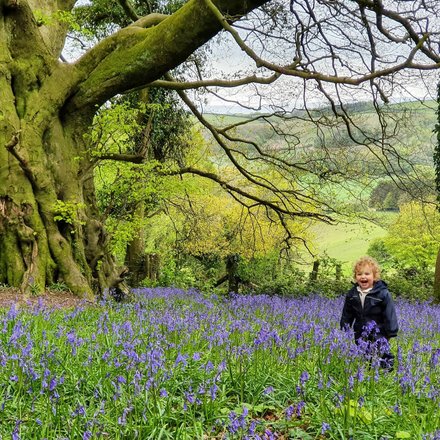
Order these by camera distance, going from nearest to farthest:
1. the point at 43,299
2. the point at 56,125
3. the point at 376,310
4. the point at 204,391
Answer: the point at 204,391
the point at 376,310
the point at 43,299
the point at 56,125

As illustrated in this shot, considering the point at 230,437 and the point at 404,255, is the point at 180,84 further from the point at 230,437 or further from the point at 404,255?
the point at 404,255

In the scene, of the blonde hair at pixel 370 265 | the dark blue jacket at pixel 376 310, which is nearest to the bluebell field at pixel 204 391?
the dark blue jacket at pixel 376 310

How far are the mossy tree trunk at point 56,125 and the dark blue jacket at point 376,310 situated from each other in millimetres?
4289

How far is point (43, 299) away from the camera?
21.3 ft

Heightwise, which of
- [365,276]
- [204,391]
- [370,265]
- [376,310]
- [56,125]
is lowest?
[204,391]

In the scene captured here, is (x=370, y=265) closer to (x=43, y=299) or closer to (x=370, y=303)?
(x=370, y=303)

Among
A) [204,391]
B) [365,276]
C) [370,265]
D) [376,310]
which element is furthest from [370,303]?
[204,391]

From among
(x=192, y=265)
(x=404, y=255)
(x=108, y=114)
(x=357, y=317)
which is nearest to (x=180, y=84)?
(x=108, y=114)

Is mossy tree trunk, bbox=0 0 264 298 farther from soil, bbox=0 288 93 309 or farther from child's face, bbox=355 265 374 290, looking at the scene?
child's face, bbox=355 265 374 290

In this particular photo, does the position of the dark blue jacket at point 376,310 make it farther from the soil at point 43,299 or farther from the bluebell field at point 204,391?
the soil at point 43,299

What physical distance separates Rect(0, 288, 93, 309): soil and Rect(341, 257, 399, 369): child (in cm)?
356

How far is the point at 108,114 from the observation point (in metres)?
9.34

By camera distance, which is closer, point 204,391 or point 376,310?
point 204,391

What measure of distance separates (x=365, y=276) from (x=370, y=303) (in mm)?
248
